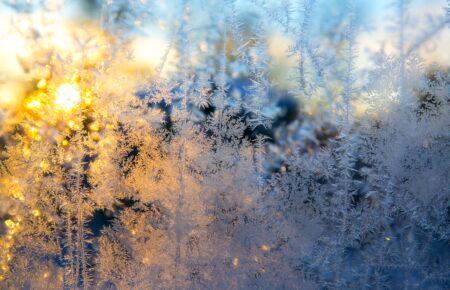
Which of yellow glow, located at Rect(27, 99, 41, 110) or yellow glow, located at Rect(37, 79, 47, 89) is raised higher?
yellow glow, located at Rect(37, 79, 47, 89)

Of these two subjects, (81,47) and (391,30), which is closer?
(391,30)

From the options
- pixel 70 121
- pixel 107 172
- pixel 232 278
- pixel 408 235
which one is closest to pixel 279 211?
pixel 232 278

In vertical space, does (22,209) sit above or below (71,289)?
above

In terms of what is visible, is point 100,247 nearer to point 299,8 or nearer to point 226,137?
point 226,137

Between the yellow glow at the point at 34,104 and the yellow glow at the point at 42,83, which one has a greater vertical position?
the yellow glow at the point at 42,83

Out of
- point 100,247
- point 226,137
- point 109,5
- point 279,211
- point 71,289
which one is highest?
point 109,5

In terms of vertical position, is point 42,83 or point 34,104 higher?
point 42,83

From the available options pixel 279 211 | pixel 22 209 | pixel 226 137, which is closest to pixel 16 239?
pixel 22 209

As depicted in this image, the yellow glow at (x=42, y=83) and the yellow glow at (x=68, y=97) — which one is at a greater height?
the yellow glow at (x=42, y=83)
